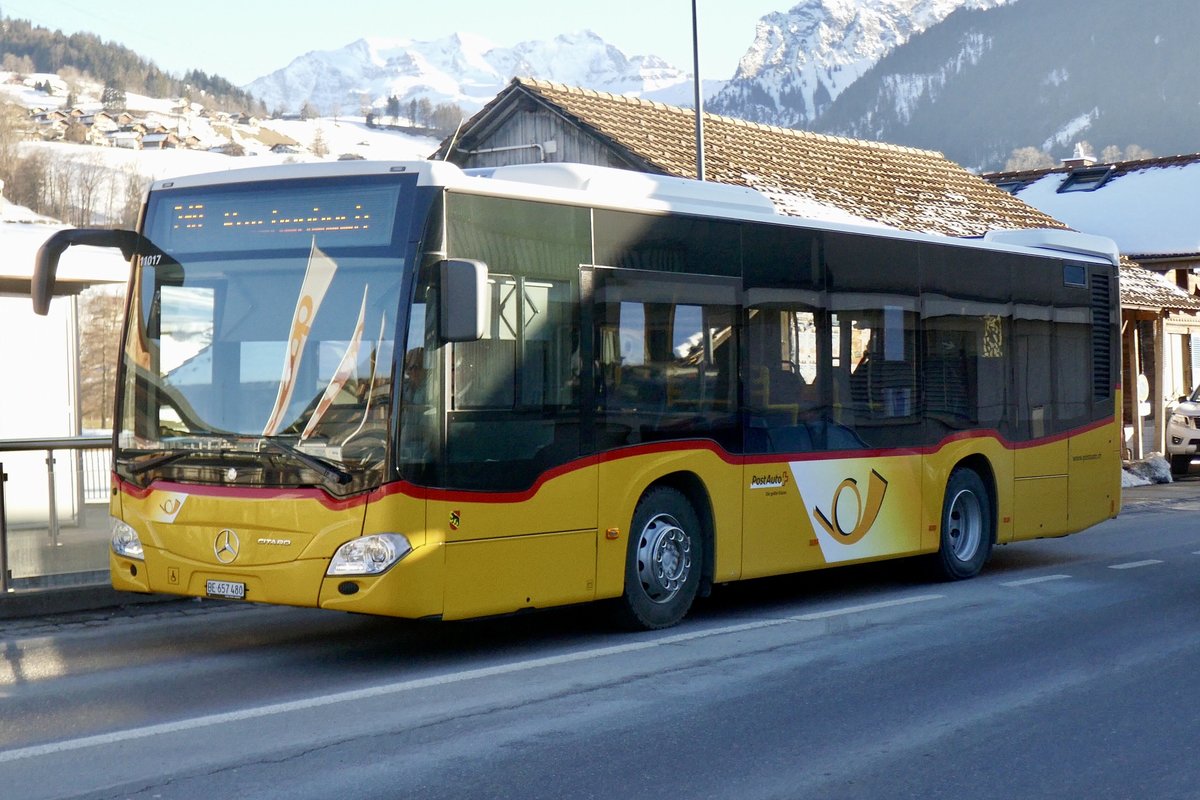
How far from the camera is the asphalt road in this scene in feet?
21.0

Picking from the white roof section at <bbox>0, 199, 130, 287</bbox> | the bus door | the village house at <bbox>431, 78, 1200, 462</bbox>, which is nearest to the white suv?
the village house at <bbox>431, 78, 1200, 462</bbox>

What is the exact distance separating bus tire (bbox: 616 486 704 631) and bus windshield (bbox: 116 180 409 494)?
2.21 metres

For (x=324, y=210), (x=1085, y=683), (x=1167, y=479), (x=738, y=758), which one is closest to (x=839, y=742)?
(x=738, y=758)

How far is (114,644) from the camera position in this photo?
9.86m

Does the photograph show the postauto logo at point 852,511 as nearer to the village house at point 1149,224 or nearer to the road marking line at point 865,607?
the road marking line at point 865,607

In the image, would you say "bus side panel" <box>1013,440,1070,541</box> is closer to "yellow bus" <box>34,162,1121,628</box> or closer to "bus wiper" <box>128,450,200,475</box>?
"yellow bus" <box>34,162,1121,628</box>

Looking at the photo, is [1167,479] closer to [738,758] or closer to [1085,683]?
[1085,683]

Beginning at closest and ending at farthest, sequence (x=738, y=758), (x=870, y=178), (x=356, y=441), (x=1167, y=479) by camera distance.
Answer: (x=738, y=758), (x=356, y=441), (x=1167, y=479), (x=870, y=178)

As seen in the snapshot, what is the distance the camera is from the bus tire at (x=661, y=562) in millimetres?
9945

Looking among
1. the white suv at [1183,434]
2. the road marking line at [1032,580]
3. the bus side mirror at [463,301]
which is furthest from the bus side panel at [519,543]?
the white suv at [1183,434]

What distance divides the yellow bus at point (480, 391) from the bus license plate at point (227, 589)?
12 millimetres

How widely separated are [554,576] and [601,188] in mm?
2560

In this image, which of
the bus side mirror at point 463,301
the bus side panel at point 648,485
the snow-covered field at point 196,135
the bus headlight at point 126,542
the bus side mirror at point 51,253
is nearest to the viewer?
the bus side mirror at point 463,301

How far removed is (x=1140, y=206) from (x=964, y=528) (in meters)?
29.5
